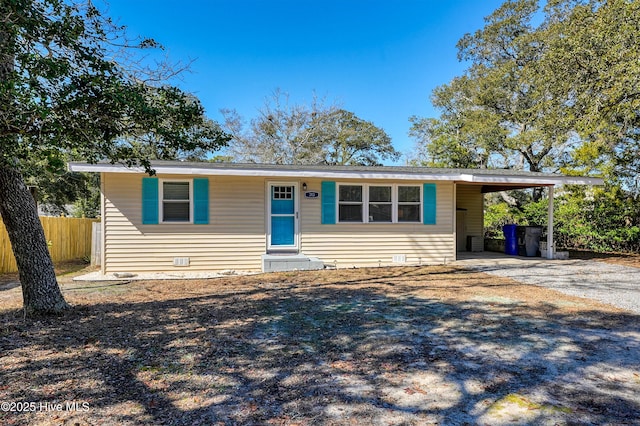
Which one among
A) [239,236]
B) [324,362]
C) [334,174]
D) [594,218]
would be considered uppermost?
[334,174]

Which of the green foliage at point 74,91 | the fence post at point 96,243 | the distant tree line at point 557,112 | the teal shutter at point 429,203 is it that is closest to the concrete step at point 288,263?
the teal shutter at point 429,203

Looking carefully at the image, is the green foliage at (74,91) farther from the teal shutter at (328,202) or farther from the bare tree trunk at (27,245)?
the teal shutter at (328,202)

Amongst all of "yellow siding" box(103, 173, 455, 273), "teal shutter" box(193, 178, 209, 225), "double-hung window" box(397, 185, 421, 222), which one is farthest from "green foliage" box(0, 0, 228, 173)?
"double-hung window" box(397, 185, 421, 222)

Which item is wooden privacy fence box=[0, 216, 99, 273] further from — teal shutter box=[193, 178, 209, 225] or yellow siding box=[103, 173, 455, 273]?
teal shutter box=[193, 178, 209, 225]

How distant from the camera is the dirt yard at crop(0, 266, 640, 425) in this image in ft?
7.60

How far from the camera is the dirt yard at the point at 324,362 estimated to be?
7.60 feet

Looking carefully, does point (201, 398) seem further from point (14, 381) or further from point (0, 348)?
point (0, 348)

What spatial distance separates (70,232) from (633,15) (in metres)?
15.7

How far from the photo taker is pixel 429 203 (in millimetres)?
9453

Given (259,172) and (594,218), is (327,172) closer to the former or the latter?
(259,172)

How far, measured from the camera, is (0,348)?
3.36 m

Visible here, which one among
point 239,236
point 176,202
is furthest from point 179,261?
point 239,236

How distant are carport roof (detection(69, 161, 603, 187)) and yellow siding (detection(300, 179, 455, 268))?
408 mm

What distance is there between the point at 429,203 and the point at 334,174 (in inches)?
105
